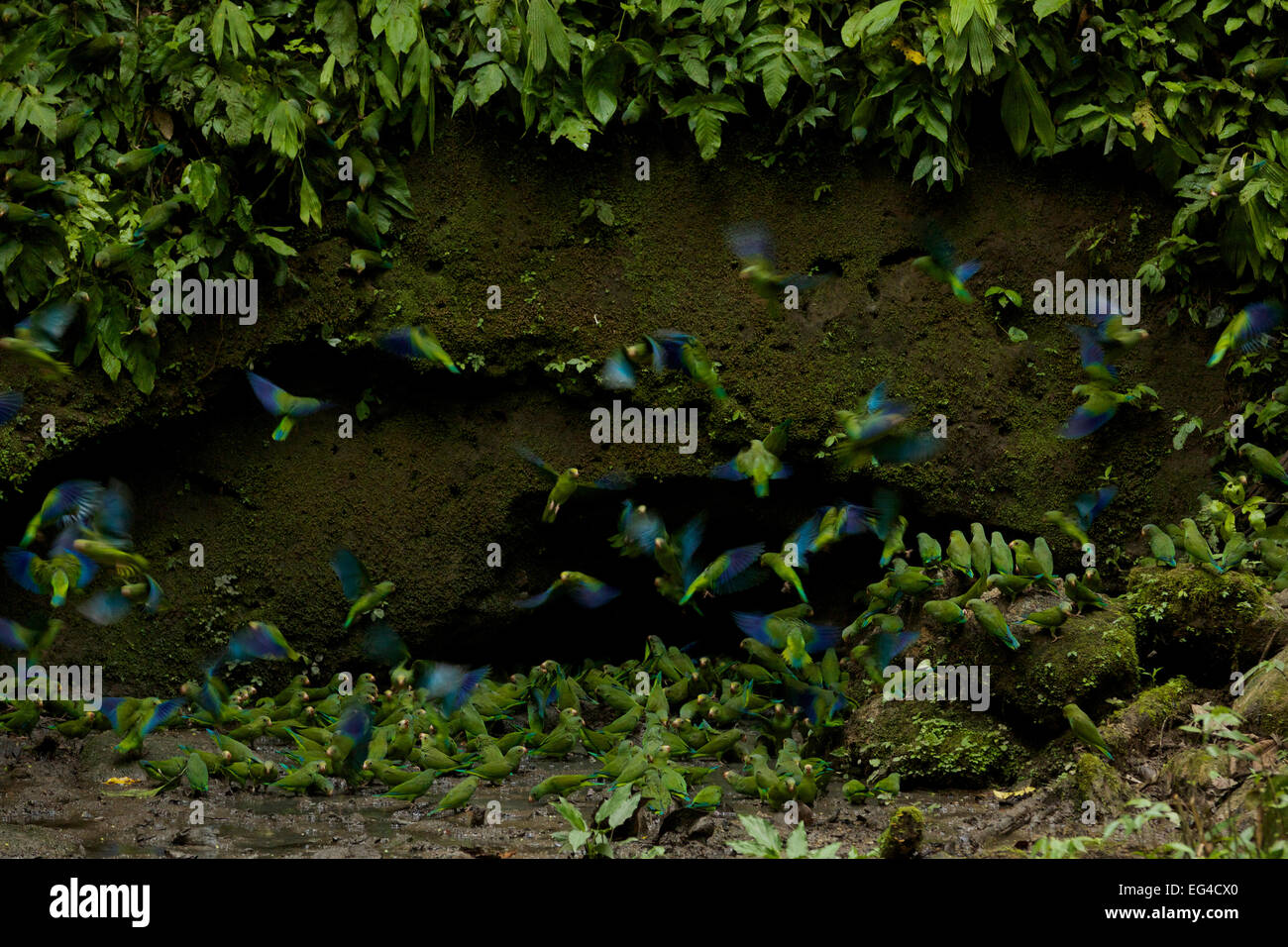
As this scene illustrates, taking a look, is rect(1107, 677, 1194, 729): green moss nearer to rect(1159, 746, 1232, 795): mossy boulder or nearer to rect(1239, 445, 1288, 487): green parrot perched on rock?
rect(1159, 746, 1232, 795): mossy boulder

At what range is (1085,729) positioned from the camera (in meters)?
4.37

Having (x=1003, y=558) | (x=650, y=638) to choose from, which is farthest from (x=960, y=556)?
(x=650, y=638)

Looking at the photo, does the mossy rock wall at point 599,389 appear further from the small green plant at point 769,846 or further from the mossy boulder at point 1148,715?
the small green plant at point 769,846

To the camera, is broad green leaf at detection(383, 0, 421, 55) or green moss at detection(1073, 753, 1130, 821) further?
broad green leaf at detection(383, 0, 421, 55)

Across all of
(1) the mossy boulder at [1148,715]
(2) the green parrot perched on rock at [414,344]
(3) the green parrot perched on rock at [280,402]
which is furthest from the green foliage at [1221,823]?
(3) the green parrot perched on rock at [280,402]

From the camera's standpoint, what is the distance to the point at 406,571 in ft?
21.0

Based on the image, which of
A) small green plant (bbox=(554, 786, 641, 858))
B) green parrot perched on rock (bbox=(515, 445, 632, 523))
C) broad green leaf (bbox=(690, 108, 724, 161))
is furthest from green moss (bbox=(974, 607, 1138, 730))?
broad green leaf (bbox=(690, 108, 724, 161))

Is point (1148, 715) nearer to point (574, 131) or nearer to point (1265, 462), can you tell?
point (1265, 462)

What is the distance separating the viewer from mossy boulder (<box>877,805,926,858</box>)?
11.9 feet

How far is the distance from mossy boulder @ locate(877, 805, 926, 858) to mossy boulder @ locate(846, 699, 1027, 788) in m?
1.24

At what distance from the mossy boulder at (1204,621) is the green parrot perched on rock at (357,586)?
3468mm

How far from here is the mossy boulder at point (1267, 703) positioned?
4.26 meters

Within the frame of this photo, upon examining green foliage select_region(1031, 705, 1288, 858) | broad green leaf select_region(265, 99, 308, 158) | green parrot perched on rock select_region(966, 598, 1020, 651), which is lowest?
green foliage select_region(1031, 705, 1288, 858)

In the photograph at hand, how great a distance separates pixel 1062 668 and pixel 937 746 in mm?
579
